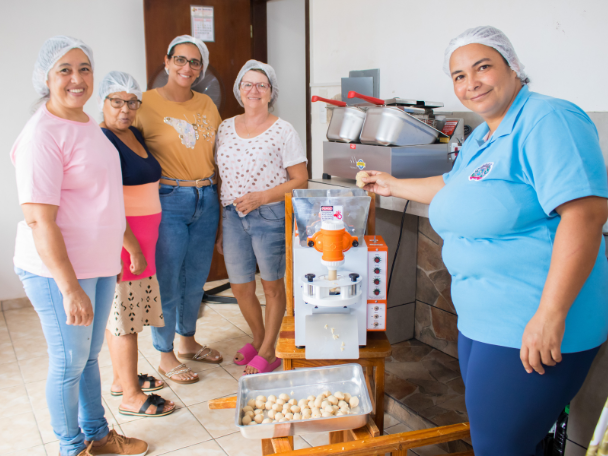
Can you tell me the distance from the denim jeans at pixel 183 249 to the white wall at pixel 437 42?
1.20 meters

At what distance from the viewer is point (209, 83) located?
3500mm

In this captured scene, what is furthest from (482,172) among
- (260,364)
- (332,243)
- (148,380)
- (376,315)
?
(148,380)

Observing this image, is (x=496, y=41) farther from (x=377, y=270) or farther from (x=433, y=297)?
(x=433, y=297)

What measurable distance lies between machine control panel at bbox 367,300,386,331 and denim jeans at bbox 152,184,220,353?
3.54 feet

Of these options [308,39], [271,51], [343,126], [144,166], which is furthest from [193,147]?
[271,51]

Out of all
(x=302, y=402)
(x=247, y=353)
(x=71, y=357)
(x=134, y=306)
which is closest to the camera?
(x=302, y=402)

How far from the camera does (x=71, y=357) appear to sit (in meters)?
Answer: 1.54

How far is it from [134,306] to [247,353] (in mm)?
796

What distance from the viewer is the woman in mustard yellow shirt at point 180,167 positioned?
2.12 metres

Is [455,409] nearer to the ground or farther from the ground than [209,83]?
nearer to the ground

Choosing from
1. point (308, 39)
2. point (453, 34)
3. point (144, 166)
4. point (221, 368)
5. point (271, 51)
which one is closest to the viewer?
point (144, 166)

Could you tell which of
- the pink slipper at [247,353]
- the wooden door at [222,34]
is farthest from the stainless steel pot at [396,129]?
the wooden door at [222,34]

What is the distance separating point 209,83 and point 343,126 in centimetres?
177

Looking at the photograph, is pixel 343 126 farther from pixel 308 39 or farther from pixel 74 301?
pixel 308 39
